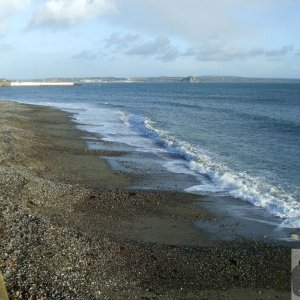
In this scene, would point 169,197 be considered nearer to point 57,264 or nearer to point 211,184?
point 211,184

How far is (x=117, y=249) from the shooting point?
11703mm

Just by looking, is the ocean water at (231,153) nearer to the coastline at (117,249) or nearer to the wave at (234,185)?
the wave at (234,185)

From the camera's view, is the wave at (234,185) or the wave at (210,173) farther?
the wave at (210,173)

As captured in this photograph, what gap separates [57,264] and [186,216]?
6.25 meters

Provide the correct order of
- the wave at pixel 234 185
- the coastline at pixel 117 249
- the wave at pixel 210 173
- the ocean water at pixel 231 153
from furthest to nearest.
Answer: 1. the ocean water at pixel 231 153
2. the wave at pixel 210 173
3. the wave at pixel 234 185
4. the coastline at pixel 117 249

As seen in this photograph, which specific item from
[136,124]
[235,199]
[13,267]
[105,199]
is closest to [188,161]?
[235,199]

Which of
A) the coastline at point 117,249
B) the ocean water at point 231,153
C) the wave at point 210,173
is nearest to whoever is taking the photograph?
the coastline at point 117,249

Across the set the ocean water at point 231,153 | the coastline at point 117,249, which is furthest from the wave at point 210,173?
the coastline at point 117,249

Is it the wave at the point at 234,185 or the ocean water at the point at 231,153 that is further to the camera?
the ocean water at the point at 231,153

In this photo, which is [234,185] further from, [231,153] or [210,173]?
[231,153]

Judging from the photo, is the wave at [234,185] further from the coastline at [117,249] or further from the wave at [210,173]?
the coastline at [117,249]

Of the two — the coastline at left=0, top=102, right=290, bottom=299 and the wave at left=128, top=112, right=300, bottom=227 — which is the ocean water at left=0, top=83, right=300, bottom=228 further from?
the coastline at left=0, top=102, right=290, bottom=299

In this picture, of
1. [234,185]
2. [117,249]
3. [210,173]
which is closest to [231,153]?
[210,173]

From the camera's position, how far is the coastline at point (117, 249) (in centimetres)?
948
